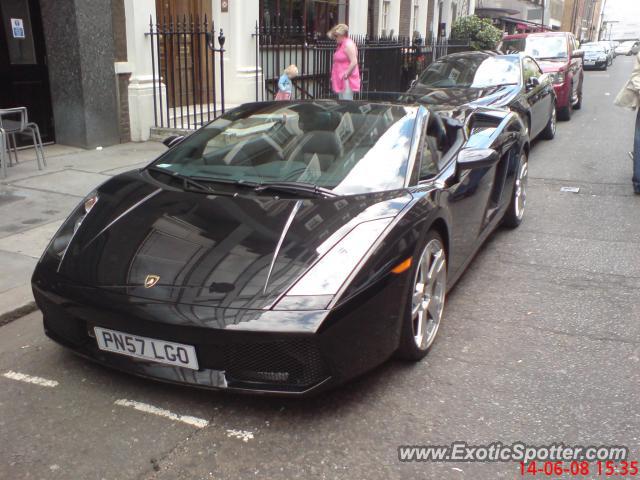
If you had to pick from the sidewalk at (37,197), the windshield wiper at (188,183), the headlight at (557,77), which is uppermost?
the headlight at (557,77)

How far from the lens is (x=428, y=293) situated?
348cm

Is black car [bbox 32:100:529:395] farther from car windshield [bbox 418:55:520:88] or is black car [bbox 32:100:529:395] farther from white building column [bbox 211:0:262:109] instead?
white building column [bbox 211:0:262:109]

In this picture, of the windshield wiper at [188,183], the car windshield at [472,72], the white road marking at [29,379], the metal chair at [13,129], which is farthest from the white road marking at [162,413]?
the car windshield at [472,72]

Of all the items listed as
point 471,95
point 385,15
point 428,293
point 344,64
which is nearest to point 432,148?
point 428,293

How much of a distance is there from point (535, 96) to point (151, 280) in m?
8.04

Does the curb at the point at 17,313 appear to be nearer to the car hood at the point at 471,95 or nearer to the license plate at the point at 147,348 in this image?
the license plate at the point at 147,348

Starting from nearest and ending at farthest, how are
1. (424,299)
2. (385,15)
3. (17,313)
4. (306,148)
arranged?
(424,299) < (306,148) < (17,313) < (385,15)

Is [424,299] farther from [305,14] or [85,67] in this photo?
[305,14]

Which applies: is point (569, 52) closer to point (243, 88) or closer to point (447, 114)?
point (243, 88)

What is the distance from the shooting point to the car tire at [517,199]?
5.88m

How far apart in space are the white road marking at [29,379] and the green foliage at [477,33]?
76.6 feet

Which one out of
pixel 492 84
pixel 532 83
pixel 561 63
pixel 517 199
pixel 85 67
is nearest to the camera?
pixel 517 199

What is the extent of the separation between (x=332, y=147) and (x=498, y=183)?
1.86 m

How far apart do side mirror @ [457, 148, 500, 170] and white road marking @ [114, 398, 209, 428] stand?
221cm
